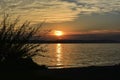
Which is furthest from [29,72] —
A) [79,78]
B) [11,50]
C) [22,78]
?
[79,78]

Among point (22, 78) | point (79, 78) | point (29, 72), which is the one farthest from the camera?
point (79, 78)

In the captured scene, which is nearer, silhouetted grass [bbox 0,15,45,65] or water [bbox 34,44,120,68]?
silhouetted grass [bbox 0,15,45,65]

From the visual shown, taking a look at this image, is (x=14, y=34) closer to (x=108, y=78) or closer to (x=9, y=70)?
(x=9, y=70)

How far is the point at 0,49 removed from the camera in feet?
46.2

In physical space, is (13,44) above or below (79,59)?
above

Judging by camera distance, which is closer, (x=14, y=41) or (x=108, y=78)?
(x=14, y=41)

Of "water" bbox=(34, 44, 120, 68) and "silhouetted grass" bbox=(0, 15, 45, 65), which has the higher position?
"silhouetted grass" bbox=(0, 15, 45, 65)

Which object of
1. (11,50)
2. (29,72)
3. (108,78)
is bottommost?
(108,78)

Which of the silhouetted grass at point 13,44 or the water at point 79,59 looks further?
the water at point 79,59

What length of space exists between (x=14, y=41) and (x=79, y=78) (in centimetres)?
556

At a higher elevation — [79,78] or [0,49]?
[0,49]

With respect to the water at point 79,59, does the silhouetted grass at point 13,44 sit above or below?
above

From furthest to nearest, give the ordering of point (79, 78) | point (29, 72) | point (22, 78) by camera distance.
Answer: point (79, 78)
point (29, 72)
point (22, 78)

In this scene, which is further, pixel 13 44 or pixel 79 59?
pixel 79 59
